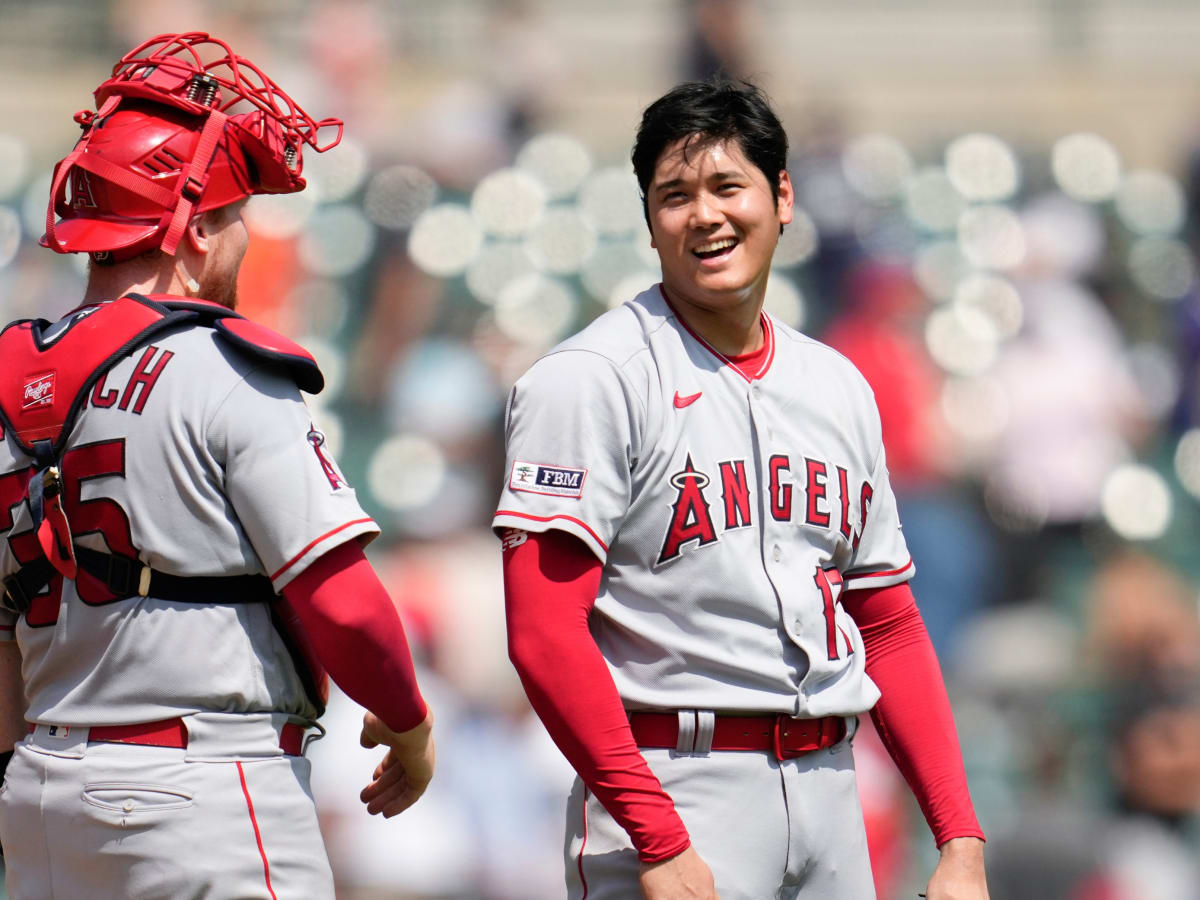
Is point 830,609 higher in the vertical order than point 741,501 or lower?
lower

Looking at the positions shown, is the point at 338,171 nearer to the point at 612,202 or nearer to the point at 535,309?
the point at 535,309

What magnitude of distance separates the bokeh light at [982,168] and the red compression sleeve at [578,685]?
20.1ft

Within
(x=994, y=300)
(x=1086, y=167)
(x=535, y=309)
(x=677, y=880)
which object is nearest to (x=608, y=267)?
(x=535, y=309)

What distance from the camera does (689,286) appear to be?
2.24 metres

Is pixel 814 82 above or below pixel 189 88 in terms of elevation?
above

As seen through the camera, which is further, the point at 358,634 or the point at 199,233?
the point at 199,233

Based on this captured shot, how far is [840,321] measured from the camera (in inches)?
253

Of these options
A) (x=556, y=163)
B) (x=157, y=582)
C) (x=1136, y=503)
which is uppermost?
(x=556, y=163)

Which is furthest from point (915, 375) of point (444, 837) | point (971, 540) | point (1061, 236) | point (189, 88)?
point (189, 88)

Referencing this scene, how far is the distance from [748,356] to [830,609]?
411 millimetres

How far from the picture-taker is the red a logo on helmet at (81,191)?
2.14 m

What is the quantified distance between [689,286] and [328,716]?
3.26 meters

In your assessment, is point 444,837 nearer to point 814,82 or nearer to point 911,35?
point 814,82

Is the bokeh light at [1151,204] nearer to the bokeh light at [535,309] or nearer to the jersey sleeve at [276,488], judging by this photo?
the bokeh light at [535,309]
